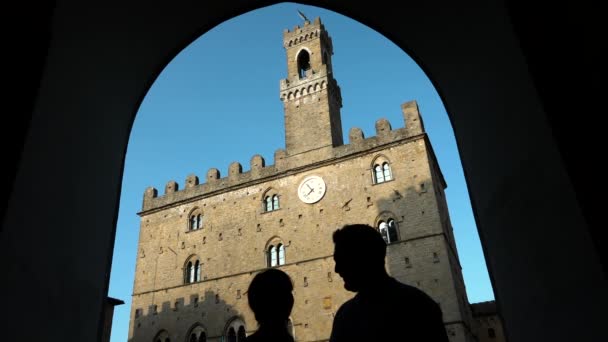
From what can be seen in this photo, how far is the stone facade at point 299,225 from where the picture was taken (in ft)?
60.0

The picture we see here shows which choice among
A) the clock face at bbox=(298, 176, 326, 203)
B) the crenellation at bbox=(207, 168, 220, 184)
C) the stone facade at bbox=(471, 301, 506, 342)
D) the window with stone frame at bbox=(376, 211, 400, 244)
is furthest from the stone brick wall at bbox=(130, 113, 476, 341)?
the stone facade at bbox=(471, 301, 506, 342)

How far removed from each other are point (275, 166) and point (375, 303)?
2127 cm

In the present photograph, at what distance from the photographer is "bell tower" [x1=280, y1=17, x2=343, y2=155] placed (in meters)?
22.8

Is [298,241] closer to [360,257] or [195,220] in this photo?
[195,220]

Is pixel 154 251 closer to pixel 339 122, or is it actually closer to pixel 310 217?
pixel 310 217

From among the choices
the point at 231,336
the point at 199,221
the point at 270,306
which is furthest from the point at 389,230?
the point at 270,306

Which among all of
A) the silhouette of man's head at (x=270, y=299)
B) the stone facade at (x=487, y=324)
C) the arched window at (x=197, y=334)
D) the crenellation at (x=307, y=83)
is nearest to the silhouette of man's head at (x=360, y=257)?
the silhouette of man's head at (x=270, y=299)

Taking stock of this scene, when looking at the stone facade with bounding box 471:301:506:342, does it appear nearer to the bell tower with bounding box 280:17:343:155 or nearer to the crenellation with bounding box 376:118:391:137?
the crenellation with bounding box 376:118:391:137

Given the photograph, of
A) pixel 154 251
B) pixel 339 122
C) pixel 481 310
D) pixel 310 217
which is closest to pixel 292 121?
pixel 339 122

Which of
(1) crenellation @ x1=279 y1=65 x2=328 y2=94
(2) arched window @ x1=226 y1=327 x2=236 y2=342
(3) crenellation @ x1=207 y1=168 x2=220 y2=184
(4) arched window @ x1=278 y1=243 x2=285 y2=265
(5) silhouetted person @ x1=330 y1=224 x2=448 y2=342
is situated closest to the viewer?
(5) silhouetted person @ x1=330 y1=224 x2=448 y2=342

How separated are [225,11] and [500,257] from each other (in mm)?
3108

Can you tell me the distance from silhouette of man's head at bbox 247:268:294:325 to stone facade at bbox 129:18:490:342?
52.6ft

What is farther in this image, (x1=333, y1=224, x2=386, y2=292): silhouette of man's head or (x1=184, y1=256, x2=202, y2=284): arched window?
(x1=184, y1=256, x2=202, y2=284): arched window

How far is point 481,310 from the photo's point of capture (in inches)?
862
